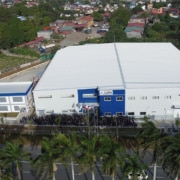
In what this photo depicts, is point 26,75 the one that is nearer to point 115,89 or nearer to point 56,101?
point 56,101

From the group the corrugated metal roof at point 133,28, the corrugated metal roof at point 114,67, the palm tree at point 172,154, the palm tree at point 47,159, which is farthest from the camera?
the corrugated metal roof at point 133,28

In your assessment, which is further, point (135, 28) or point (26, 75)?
point (135, 28)

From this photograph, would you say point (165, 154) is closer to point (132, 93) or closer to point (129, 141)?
point (129, 141)

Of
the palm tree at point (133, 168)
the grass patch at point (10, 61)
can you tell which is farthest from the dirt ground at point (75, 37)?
the palm tree at point (133, 168)

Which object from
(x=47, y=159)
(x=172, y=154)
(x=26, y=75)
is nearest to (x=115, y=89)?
(x=172, y=154)

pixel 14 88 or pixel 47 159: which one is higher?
pixel 47 159

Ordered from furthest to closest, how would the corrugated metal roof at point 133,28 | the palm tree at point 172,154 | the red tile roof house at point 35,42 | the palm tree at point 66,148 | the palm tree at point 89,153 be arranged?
1. the corrugated metal roof at point 133,28
2. the red tile roof house at point 35,42
3. the palm tree at point 66,148
4. the palm tree at point 89,153
5. the palm tree at point 172,154

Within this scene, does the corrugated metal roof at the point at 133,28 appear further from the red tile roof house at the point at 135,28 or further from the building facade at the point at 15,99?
the building facade at the point at 15,99

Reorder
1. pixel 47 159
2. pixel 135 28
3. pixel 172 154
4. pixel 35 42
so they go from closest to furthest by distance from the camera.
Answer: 1. pixel 172 154
2. pixel 47 159
3. pixel 35 42
4. pixel 135 28

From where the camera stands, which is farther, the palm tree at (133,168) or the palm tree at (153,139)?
the palm tree at (153,139)

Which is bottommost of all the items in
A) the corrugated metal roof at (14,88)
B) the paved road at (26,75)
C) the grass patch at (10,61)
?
the grass patch at (10,61)
